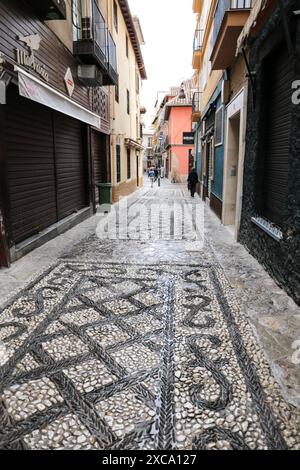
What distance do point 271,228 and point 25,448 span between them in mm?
3923

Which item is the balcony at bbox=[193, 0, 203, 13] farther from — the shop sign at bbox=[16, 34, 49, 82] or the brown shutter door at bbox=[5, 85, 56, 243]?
the shop sign at bbox=[16, 34, 49, 82]

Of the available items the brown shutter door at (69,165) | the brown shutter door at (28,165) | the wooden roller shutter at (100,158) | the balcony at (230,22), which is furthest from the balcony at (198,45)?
the brown shutter door at (28,165)

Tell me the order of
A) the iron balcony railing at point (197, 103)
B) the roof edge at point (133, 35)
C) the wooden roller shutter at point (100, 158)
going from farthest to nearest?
the iron balcony railing at point (197, 103), the roof edge at point (133, 35), the wooden roller shutter at point (100, 158)

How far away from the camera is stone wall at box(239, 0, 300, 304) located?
12.1ft

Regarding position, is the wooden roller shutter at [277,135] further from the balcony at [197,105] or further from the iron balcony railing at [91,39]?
the balcony at [197,105]

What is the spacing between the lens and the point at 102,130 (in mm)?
11570

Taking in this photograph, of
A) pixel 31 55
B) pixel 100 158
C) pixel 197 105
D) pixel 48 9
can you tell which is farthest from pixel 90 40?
pixel 197 105

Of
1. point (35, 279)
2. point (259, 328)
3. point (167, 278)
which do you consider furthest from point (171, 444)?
point (35, 279)

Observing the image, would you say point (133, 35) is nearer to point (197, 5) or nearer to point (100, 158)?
point (197, 5)

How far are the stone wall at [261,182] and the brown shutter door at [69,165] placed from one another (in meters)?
4.15

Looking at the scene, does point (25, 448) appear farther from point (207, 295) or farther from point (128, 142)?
point (128, 142)

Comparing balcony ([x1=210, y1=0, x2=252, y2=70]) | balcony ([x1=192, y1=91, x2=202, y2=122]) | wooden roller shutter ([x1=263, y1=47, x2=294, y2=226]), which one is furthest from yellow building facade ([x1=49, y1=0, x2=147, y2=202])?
wooden roller shutter ([x1=263, y1=47, x2=294, y2=226])

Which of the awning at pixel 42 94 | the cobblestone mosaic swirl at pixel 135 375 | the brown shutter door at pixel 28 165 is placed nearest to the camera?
the cobblestone mosaic swirl at pixel 135 375

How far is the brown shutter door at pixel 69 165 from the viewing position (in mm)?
7711
